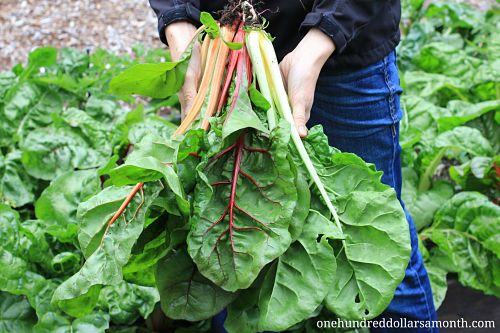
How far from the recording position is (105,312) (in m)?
2.42

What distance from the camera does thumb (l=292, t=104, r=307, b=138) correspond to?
1.71 metres

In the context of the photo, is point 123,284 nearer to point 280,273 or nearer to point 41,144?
point 41,144

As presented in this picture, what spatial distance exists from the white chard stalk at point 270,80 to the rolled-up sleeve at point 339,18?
0.13 meters

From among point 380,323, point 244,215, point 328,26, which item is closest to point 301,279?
point 244,215

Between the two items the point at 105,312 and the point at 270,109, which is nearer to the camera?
the point at 270,109

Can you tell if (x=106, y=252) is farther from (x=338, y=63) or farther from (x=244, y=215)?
(x=338, y=63)

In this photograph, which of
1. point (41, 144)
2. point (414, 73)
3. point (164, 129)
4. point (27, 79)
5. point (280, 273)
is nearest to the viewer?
point (280, 273)

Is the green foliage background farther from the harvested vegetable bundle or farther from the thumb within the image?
the thumb

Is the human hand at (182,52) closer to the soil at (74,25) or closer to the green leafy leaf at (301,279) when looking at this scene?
the green leafy leaf at (301,279)

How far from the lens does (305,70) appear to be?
174cm

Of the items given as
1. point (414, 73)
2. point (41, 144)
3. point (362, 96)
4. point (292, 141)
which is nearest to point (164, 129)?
point (41, 144)

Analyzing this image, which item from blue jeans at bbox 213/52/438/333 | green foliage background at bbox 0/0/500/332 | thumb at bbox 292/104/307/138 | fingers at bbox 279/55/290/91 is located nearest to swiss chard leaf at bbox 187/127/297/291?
thumb at bbox 292/104/307/138

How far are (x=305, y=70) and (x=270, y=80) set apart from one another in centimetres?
9

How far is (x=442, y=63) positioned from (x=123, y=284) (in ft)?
6.74
